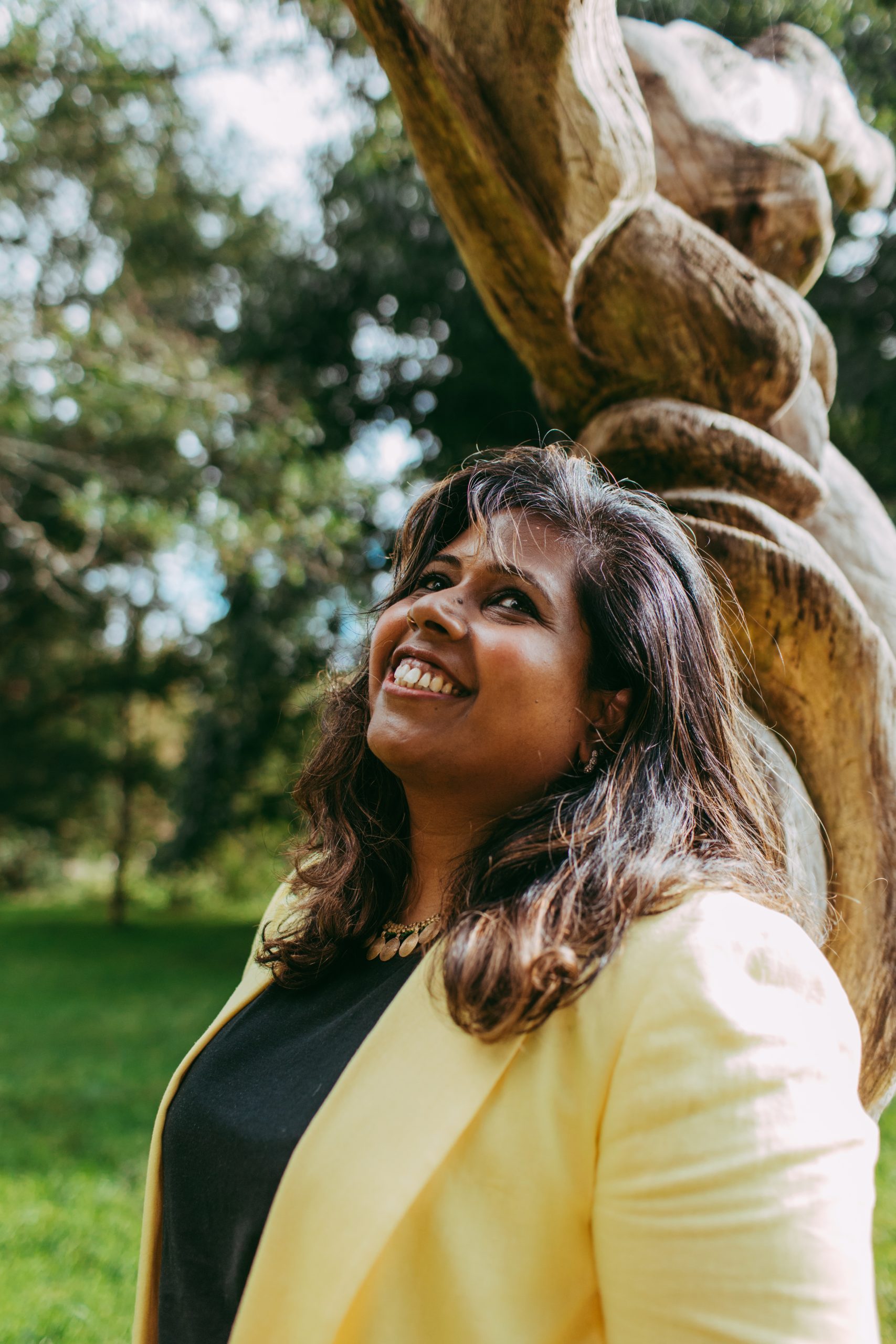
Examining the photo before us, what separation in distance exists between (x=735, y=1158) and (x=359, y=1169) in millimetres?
385

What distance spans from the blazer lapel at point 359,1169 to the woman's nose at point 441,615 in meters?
0.45

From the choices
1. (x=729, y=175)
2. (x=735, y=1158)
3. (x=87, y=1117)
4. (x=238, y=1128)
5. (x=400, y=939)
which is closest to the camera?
(x=735, y=1158)

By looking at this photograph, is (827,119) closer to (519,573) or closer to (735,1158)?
(519,573)

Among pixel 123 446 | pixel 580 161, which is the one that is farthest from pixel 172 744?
pixel 580 161

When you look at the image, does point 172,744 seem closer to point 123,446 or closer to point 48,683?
point 48,683

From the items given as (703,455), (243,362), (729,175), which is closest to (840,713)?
(703,455)

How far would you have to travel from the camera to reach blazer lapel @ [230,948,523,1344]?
103 centimetres

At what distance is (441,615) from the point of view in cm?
137

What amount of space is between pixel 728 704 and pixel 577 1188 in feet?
2.20

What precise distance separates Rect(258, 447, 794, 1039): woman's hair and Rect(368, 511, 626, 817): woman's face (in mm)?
34

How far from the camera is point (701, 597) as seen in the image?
1.44 meters

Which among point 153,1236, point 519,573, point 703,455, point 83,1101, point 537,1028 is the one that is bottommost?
point 83,1101

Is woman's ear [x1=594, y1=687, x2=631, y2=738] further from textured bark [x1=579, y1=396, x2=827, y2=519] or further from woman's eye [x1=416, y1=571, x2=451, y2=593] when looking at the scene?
textured bark [x1=579, y1=396, x2=827, y2=519]

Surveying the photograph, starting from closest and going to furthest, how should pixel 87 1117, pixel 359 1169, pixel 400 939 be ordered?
pixel 359 1169 < pixel 400 939 < pixel 87 1117
